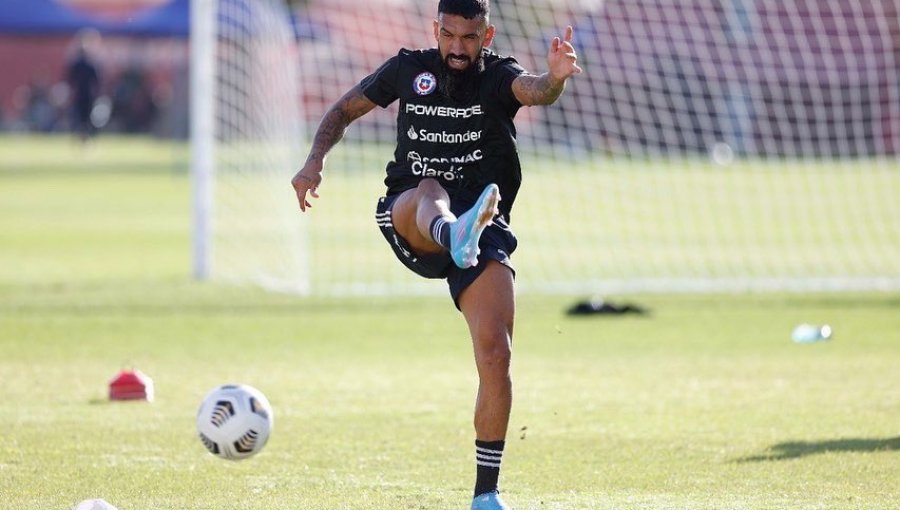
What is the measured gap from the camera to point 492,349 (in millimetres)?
5785

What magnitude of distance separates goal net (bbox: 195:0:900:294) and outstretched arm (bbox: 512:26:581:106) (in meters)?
9.22

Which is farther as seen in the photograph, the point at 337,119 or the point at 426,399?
the point at 426,399

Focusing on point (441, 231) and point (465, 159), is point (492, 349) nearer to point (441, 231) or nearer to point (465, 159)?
point (441, 231)

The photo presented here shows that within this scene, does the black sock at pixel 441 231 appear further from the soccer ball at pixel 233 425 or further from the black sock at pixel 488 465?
the soccer ball at pixel 233 425

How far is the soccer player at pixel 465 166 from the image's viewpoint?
18.9 ft

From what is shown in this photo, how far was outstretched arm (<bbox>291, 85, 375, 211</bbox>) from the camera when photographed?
6.48 metres

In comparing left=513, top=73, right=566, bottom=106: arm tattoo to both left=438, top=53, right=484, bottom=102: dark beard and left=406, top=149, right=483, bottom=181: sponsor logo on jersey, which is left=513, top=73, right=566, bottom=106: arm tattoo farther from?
left=406, top=149, right=483, bottom=181: sponsor logo on jersey

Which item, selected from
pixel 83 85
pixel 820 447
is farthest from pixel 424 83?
pixel 83 85

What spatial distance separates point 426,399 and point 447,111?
3.30 metres

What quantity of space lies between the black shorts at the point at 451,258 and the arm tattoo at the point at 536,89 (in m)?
0.52

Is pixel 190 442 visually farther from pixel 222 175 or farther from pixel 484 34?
pixel 222 175

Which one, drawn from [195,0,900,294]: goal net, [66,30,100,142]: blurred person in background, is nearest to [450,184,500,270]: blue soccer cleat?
[195,0,900,294]: goal net

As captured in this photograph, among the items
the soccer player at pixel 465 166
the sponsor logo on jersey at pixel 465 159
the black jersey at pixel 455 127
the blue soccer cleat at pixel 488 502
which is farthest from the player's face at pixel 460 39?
the blue soccer cleat at pixel 488 502

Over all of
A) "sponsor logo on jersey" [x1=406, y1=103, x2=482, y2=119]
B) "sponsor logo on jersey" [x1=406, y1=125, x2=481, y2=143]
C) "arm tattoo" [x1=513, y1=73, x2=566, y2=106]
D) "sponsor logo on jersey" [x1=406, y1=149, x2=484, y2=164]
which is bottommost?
"sponsor logo on jersey" [x1=406, y1=149, x2=484, y2=164]
